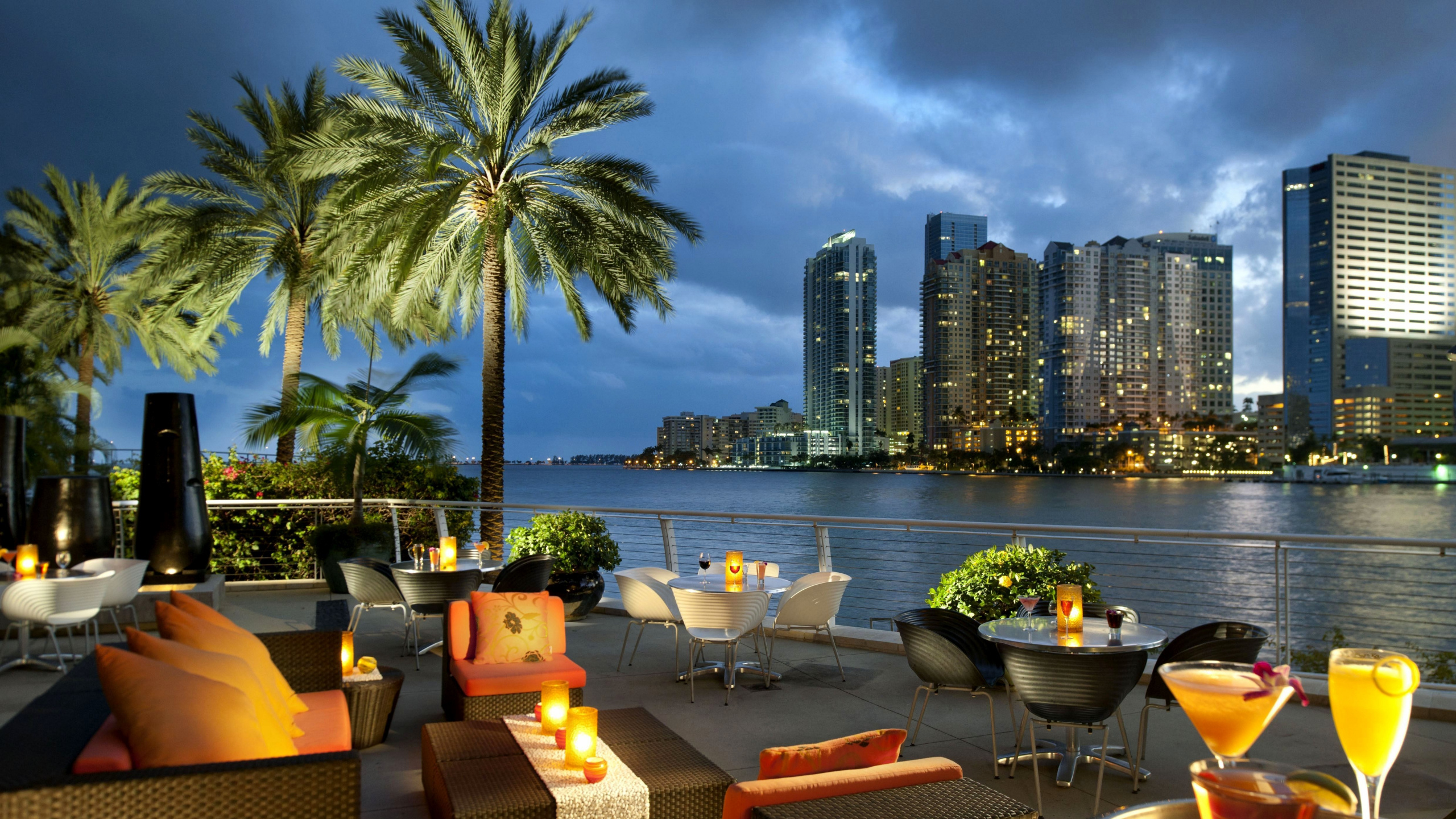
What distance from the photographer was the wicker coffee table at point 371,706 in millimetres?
4395

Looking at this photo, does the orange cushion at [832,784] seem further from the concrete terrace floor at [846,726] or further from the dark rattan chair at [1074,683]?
the concrete terrace floor at [846,726]

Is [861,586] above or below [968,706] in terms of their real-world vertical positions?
below

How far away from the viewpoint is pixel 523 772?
9.90ft

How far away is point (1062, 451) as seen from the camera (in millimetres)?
79312

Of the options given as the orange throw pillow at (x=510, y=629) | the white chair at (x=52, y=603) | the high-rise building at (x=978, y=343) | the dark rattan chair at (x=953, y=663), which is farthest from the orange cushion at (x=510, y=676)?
the high-rise building at (x=978, y=343)

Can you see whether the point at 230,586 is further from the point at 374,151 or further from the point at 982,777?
the point at 982,777

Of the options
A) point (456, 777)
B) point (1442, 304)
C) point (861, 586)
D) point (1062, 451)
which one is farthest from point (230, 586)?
point (1442, 304)

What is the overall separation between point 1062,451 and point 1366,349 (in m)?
26.2

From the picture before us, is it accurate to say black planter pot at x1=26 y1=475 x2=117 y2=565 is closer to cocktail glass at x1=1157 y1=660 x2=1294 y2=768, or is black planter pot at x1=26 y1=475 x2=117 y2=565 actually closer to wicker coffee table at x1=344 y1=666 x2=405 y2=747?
wicker coffee table at x1=344 y1=666 x2=405 y2=747

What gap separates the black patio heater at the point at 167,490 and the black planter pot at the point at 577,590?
3915mm

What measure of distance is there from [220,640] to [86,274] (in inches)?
791

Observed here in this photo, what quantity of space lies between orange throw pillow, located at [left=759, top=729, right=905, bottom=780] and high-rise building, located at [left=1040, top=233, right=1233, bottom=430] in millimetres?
86428

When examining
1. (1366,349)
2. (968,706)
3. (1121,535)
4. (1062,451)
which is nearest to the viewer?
(968,706)

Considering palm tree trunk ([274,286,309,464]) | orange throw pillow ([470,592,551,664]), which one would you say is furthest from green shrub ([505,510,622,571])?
palm tree trunk ([274,286,309,464])
